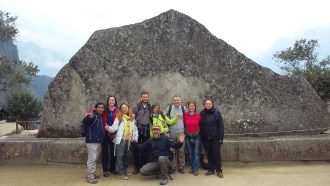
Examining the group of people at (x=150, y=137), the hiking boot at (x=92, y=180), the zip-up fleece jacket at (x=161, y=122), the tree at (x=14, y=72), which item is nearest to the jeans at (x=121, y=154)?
the group of people at (x=150, y=137)

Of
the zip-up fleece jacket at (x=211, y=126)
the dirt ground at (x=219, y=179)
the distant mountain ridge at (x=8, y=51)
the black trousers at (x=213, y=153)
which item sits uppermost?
the distant mountain ridge at (x=8, y=51)

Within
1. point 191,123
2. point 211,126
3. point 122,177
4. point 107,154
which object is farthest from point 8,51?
point 211,126

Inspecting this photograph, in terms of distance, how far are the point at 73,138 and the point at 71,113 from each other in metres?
0.52

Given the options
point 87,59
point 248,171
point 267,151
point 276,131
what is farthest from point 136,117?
point 276,131

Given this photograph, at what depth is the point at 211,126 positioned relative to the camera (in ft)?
15.5

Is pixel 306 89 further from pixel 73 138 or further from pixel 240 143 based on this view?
pixel 73 138

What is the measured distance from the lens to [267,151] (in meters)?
5.29

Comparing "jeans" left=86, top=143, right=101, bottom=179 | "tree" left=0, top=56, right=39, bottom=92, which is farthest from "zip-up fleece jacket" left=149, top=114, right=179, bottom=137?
"tree" left=0, top=56, right=39, bottom=92

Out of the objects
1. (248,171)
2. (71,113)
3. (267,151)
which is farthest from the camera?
(71,113)

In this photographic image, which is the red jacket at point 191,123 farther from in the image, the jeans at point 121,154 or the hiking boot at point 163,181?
the jeans at point 121,154

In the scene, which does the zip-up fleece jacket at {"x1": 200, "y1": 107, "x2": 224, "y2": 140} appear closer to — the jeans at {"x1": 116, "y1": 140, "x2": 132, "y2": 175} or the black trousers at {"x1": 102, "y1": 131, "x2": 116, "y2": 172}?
the jeans at {"x1": 116, "y1": 140, "x2": 132, "y2": 175}

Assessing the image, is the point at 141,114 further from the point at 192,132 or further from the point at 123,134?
the point at 192,132

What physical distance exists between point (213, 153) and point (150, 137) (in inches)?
45.6

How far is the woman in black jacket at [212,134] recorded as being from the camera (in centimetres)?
470
